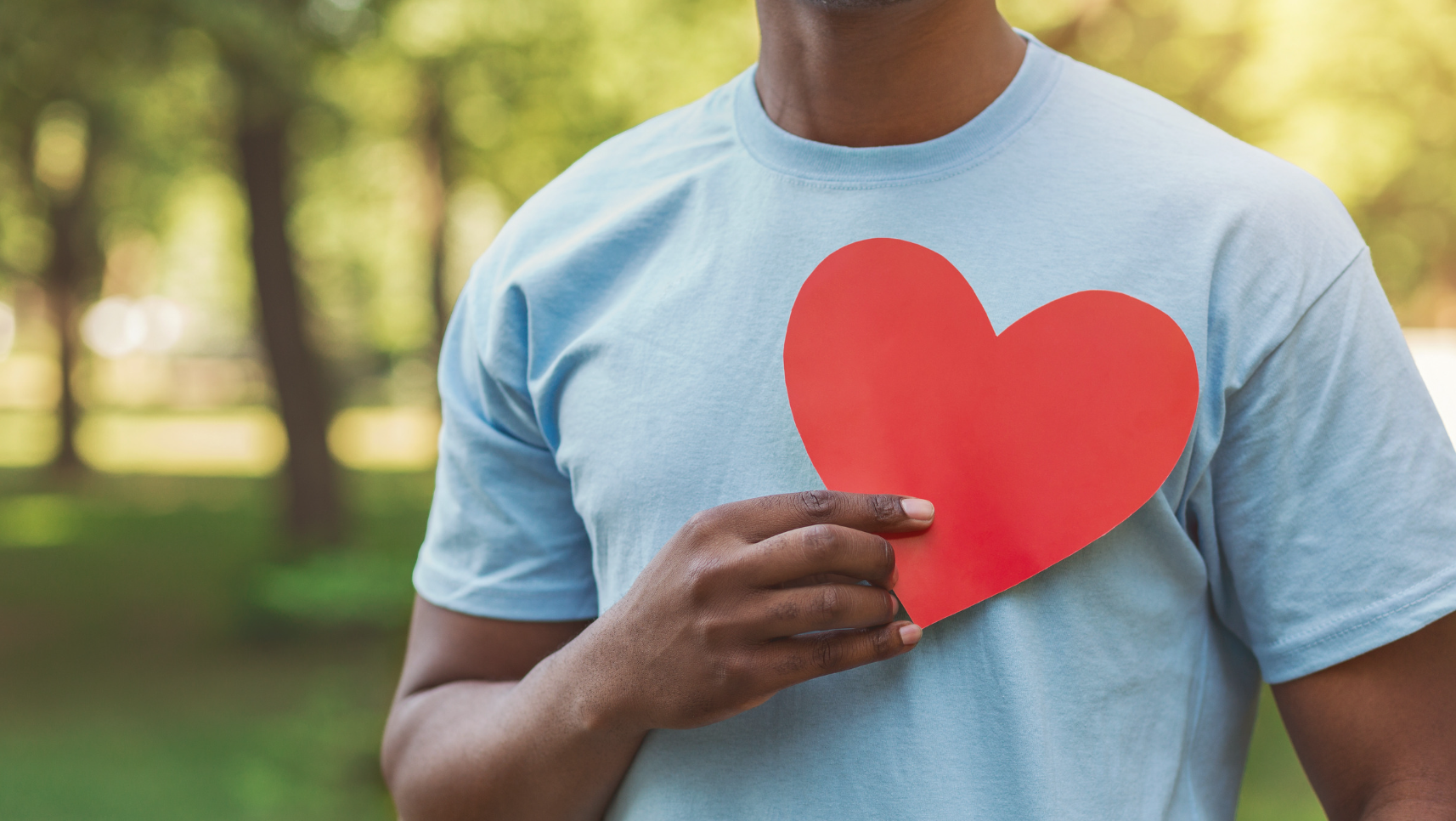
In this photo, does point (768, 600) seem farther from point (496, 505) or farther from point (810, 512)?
point (496, 505)

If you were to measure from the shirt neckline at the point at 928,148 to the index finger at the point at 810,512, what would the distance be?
0.39m

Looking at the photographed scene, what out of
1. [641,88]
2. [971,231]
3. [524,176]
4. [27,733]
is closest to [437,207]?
[524,176]

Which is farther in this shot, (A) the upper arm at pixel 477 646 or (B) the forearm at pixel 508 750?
(A) the upper arm at pixel 477 646

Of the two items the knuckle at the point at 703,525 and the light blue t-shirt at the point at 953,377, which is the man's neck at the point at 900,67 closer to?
the light blue t-shirt at the point at 953,377

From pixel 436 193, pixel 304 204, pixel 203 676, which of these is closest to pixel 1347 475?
pixel 203 676

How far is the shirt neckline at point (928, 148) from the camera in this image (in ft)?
4.38

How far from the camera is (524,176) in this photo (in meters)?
15.2

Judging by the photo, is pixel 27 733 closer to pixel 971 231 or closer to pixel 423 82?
pixel 971 231

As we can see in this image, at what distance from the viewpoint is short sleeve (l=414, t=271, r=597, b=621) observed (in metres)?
1.54

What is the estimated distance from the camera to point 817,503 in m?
1.21

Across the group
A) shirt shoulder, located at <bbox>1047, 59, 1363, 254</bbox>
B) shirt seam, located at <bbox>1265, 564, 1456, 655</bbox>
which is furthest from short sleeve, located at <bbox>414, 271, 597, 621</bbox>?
shirt seam, located at <bbox>1265, 564, 1456, 655</bbox>

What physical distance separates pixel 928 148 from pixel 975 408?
1.02 ft

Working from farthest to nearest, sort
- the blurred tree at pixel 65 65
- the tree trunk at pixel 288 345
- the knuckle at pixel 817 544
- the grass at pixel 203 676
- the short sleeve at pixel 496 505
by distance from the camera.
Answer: the tree trunk at pixel 288 345 < the blurred tree at pixel 65 65 < the grass at pixel 203 676 < the short sleeve at pixel 496 505 < the knuckle at pixel 817 544

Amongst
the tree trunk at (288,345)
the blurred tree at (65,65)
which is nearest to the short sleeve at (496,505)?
the blurred tree at (65,65)
